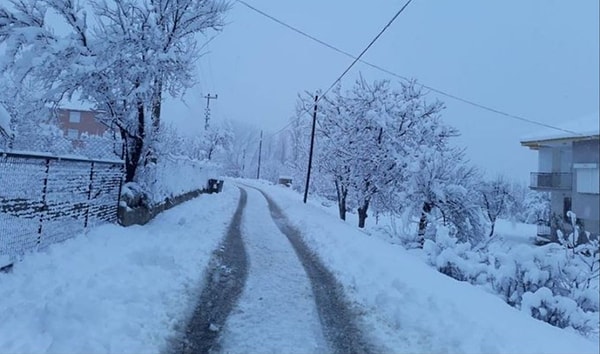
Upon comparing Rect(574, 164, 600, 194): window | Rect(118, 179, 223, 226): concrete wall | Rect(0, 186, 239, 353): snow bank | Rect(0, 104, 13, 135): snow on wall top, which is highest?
Rect(0, 104, 13, 135): snow on wall top

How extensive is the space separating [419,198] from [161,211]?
918 centimetres

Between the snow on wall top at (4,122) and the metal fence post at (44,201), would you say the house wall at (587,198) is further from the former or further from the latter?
the metal fence post at (44,201)

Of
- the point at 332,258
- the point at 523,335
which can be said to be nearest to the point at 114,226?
the point at 332,258

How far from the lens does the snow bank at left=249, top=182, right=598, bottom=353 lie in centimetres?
444

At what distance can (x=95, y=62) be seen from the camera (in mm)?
10078

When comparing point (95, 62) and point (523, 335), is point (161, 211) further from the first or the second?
point (523, 335)

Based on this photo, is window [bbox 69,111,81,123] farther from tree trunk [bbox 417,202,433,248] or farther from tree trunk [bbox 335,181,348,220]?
tree trunk [bbox 417,202,433,248]

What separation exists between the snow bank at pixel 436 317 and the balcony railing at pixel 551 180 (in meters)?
2.37

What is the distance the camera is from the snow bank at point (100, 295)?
392cm

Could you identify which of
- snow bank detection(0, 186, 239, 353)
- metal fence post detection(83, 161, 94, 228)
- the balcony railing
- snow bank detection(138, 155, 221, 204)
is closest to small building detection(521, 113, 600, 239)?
the balcony railing

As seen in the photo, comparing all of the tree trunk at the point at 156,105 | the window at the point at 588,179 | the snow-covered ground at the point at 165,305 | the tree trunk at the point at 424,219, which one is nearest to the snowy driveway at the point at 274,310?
the snow-covered ground at the point at 165,305

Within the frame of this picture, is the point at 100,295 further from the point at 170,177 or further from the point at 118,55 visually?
the point at 170,177

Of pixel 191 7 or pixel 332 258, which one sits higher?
pixel 191 7

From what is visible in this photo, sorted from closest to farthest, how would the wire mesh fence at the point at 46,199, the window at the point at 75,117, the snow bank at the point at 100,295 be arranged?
the snow bank at the point at 100,295, the wire mesh fence at the point at 46,199, the window at the point at 75,117
